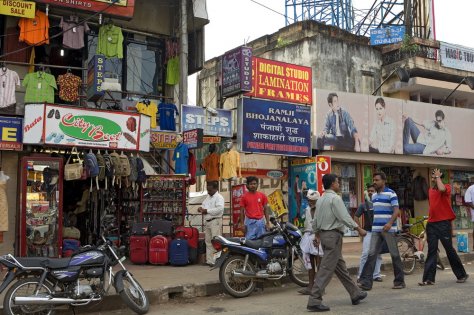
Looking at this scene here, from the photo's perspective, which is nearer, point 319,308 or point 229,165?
point 319,308

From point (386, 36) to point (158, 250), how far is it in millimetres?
14610

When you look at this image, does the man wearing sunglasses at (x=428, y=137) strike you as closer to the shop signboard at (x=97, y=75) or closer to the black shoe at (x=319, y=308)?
the shop signboard at (x=97, y=75)

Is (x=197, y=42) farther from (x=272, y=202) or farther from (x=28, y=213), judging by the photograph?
(x=28, y=213)

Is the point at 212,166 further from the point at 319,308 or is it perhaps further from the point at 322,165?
the point at 319,308

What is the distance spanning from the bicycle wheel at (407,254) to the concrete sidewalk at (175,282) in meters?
0.38

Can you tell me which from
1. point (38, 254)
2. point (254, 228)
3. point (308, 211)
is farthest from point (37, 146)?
point (308, 211)

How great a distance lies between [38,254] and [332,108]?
378 inches

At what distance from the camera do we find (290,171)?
16000mm

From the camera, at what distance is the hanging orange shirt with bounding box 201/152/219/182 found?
13523 mm

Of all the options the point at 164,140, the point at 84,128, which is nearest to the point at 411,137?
the point at 164,140

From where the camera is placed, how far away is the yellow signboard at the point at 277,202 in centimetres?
1518

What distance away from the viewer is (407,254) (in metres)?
10.4

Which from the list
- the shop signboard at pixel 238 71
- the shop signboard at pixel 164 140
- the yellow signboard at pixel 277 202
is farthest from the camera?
the yellow signboard at pixel 277 202

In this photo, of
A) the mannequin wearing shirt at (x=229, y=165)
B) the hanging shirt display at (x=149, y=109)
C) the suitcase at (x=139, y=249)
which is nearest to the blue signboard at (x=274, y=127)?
the mannequin wearing shirt at (x=229, y=165)
